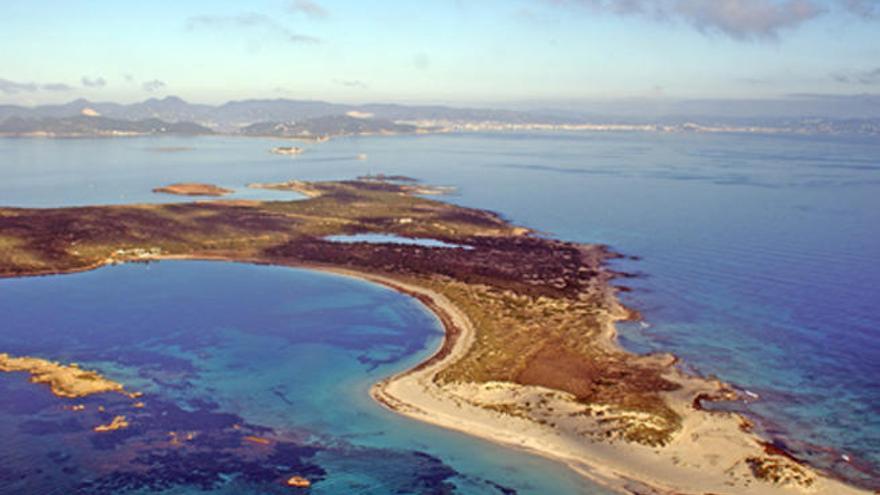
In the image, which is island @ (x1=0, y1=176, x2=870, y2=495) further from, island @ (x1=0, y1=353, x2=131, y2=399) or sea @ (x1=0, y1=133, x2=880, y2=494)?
island @ (x1=0, y1=353, x2=131, y2=399)

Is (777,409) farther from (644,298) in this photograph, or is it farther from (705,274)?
(705,274)

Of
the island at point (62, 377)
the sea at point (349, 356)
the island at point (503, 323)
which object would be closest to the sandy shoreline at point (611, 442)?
the island at point (503, 323)

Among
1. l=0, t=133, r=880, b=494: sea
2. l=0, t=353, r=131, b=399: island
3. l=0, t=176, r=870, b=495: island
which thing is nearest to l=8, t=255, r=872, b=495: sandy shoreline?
l=0, t=176, r=870, b=495: island

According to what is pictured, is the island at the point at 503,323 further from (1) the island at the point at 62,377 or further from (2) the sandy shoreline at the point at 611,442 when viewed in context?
(1) the island at the point at 62,377

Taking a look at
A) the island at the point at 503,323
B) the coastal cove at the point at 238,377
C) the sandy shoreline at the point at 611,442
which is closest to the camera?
the sandy shoreline at the point at 611,442

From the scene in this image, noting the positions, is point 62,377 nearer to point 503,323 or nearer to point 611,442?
point 503,323

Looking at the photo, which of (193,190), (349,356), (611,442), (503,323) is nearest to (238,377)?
(349,356)
